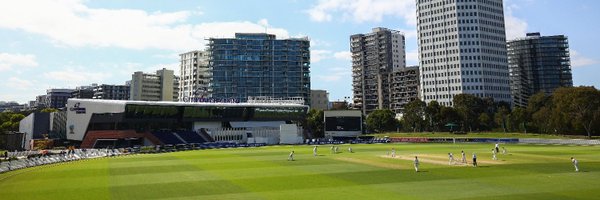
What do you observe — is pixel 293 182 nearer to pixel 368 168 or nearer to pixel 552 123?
pixel 368 168

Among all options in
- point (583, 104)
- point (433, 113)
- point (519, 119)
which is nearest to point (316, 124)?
point (433, 113)

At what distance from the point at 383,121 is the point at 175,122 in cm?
8070

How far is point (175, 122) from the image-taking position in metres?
131

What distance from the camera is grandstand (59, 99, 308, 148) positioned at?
117m

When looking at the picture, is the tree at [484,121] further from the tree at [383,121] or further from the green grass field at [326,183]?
the green grass field at [326,183]

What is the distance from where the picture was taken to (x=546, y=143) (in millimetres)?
103438

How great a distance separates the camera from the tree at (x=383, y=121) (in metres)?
171

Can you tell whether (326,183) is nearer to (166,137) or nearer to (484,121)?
(166,137)

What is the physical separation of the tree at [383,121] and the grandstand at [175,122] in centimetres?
3161

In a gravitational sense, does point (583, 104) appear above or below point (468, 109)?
below

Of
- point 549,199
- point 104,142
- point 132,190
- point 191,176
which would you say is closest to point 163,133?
point 104,142

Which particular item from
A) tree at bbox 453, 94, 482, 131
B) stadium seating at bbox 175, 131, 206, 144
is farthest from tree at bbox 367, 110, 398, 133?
stadium seating at bbox 175, 131, 206, 144

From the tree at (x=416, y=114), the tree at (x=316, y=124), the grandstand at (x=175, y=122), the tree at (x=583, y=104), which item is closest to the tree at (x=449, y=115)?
the tree at (x=416, y=114)

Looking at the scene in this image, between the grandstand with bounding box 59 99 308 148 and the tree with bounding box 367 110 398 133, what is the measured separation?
31.6m
